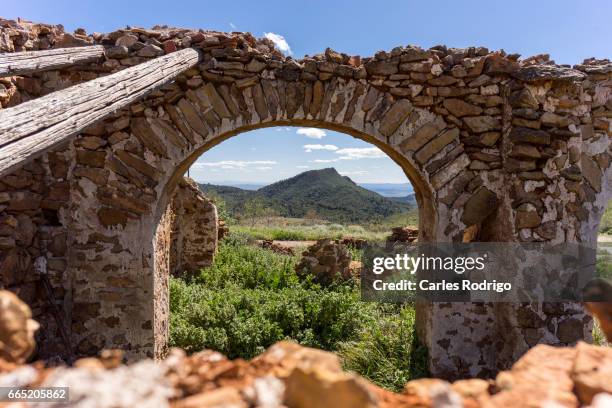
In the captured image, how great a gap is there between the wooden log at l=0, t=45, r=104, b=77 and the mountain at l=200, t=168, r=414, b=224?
25.3 m

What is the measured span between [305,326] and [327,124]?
2.91m

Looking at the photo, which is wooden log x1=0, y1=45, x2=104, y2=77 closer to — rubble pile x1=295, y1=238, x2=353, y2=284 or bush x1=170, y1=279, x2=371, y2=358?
bush x1=170, y1=279, x2=371, y2=358

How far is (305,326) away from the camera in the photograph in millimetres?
5176

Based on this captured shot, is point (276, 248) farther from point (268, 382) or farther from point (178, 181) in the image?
point (268, 382)

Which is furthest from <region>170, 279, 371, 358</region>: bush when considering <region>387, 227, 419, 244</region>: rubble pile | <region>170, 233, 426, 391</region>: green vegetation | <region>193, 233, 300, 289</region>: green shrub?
<region>387, 227, 419, 244</region>: rubble pile

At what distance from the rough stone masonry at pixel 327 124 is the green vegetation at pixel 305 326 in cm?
53

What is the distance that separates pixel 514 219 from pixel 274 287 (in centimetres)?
443

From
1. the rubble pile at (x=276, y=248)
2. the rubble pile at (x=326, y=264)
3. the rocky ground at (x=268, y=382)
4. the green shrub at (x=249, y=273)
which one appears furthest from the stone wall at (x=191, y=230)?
the rocky ground at (x=268, y=382)

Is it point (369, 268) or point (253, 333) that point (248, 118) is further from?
point (369, 268)

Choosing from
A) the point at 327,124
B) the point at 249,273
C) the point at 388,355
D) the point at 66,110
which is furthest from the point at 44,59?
the point at 249,273

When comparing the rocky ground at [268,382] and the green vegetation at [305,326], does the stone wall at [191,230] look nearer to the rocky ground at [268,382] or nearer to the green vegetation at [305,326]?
the green vegetation at [305,326]

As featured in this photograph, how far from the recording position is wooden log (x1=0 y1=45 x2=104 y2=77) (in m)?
2.44

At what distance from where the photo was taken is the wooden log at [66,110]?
5.69ft

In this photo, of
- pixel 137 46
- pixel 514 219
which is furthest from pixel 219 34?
pixel 514 219
